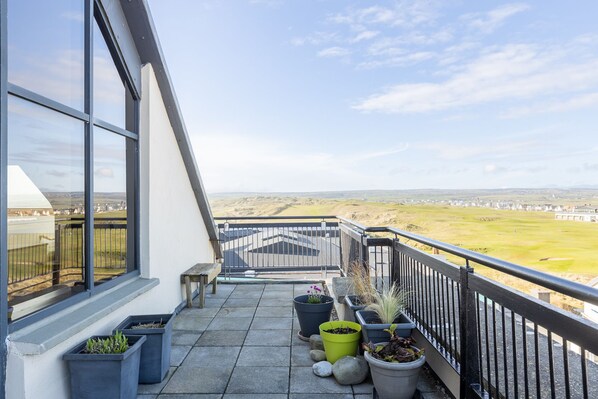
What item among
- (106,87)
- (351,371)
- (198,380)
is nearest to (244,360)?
(198,380)

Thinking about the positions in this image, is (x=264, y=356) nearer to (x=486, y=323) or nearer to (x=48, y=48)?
(x=486, y=323)

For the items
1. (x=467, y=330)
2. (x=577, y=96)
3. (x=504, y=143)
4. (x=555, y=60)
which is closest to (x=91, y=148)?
(x=467, y=330)

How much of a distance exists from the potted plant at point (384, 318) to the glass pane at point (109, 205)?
6.92 ft

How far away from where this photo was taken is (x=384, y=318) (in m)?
2.82

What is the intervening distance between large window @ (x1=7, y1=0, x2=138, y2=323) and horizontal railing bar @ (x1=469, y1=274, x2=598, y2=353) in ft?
8.16

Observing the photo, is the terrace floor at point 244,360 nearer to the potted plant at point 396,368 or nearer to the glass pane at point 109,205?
the potted plant at point 396,368

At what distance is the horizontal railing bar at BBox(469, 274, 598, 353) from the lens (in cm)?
121

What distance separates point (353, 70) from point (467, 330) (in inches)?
856

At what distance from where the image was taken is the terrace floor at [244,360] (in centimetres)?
253

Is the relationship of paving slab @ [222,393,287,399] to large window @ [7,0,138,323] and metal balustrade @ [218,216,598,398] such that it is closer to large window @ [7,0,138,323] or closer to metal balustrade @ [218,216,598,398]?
metal balustrade @ [218,216,598,398]

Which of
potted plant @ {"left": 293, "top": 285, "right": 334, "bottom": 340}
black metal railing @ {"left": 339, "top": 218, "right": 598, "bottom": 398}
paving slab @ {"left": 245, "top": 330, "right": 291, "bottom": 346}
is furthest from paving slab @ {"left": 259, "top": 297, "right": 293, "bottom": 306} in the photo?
black metal railing @ {"left": 339, "top": 218, "right": 598, "bottom": 398}

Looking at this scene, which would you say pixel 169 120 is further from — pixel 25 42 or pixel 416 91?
pixel 416 91

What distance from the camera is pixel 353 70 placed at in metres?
21.9

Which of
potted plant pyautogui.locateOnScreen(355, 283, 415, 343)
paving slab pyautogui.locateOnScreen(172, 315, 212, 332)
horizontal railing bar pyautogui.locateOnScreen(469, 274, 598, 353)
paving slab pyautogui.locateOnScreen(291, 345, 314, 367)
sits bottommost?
paving slab pyautogui.locateOnScreen(291, 345, 314, 367)
